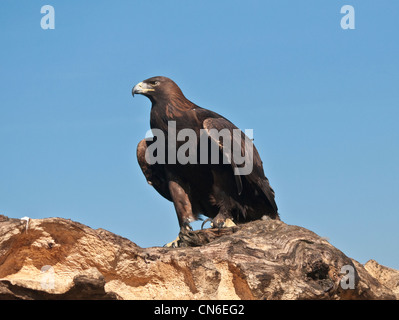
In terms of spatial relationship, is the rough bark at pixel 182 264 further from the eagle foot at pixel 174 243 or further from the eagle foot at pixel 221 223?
the eagle foot at pixel 221 223

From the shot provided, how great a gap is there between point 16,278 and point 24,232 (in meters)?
0.41

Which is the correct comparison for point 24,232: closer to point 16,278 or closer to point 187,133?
point 16,278

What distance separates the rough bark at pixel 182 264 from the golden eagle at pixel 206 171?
2.62m

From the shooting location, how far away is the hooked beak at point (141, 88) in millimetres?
10180

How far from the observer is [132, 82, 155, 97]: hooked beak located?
10.2m

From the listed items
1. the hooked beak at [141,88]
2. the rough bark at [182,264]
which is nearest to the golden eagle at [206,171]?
the hooked beak at [141,88]

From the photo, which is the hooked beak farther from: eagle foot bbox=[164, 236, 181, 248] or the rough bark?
the rough bark

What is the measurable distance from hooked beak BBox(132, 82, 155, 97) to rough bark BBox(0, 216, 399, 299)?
147 inches

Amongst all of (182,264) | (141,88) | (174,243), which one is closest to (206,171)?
(174,243)

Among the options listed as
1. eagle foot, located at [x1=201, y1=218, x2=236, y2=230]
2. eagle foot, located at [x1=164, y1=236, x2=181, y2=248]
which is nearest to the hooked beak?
eagle foot, located at [x1=201, y1=218, x2=236, y2=230]

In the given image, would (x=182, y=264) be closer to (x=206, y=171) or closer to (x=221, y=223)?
(x=221, y=223)

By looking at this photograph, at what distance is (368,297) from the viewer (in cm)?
687
